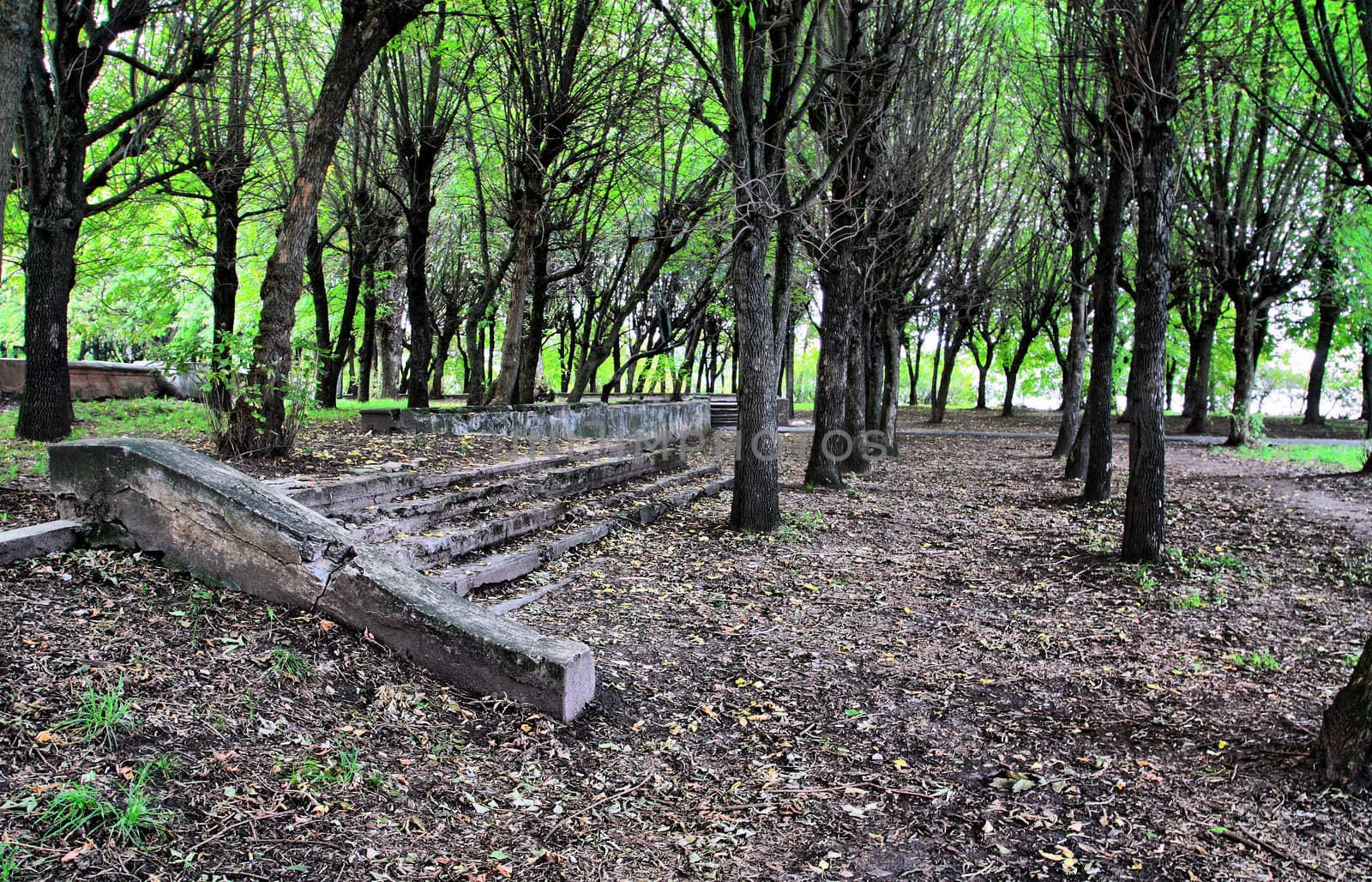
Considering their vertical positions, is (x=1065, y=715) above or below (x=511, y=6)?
below

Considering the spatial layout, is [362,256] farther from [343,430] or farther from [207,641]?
[207,641]

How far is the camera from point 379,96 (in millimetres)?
11695

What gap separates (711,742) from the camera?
3.72 meters

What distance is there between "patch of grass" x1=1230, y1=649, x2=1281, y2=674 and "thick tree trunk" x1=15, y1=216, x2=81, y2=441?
35.6 ft

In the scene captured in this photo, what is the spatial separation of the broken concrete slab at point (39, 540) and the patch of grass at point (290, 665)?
1410mm

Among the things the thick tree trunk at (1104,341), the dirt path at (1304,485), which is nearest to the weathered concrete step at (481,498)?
the thick tree trunk at (1104,341)

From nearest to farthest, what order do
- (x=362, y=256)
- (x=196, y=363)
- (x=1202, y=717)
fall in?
(x=1202, y=717)
(x=196, y=363)
(x=362, y=256)

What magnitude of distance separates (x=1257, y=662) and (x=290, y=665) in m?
5.16

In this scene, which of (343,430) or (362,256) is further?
(362,256)

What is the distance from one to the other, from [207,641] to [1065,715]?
13.5 ft

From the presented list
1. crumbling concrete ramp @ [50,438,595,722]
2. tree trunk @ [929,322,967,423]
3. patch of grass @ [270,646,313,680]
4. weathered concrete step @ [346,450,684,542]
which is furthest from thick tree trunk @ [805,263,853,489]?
tree trunk @ [929,322,967,423]

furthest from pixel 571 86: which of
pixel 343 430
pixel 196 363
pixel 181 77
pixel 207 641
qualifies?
pixel 207 641

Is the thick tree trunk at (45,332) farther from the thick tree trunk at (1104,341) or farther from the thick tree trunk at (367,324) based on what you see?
the thick tree trunk at (1104,341)

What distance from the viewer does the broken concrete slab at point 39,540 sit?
3.75 metres
